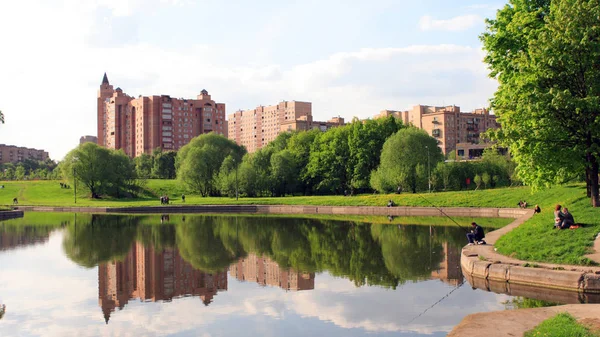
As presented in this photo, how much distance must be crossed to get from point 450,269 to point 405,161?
59.8m

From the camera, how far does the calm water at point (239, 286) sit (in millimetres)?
16625

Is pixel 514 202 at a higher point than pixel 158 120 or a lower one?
lower

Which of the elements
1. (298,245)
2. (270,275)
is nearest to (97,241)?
(298,245)

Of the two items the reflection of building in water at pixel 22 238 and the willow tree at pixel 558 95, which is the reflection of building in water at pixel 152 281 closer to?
the reflection of building in water at pixel 22 238

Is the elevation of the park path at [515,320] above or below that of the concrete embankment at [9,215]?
above

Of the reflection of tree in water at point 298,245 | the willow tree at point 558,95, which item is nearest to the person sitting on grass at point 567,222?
the willow tree at point 558,95

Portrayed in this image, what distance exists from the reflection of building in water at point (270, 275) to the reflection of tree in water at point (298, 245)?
2.49ft

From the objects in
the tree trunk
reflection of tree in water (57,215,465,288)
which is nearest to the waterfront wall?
reflection of tree in water (57,215,465,288)

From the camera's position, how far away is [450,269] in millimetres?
25531

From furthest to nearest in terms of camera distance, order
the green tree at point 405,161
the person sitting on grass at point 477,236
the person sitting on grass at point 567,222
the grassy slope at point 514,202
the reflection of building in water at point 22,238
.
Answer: the green tree at point 405,161, the reflection of building in water at point 22,238, the person sitting on grass at point 477,236, the person sitting on grass at point 567,222, the grassy slope at point 514,202

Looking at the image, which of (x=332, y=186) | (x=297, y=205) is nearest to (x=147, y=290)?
(x=297, y=205)

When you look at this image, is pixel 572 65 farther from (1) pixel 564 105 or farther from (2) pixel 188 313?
Result: (2) pixel 188 313

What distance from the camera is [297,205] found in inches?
2889

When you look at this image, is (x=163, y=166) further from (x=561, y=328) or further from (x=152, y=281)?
(x=561, y=328)
